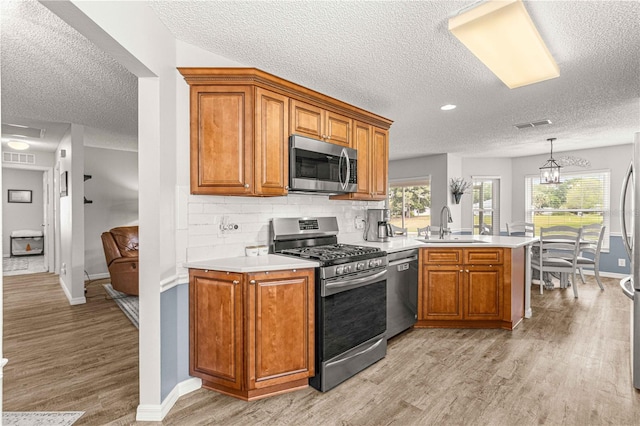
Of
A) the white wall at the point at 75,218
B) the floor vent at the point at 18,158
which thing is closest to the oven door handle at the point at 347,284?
the white wall at the point at 75,218

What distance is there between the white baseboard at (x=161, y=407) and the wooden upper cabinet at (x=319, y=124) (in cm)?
207

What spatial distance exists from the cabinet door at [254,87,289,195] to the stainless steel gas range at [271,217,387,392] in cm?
48

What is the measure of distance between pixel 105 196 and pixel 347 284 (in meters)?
5.76

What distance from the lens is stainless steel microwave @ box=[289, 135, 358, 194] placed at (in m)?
2.83

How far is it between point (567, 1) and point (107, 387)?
155 inches

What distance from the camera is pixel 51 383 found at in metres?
2.58

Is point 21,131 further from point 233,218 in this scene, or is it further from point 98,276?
point 233,218

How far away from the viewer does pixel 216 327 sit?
2.39m

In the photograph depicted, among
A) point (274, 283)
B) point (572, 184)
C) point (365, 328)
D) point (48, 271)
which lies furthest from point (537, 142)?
point (48, 271)

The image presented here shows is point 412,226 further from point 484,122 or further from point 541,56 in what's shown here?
point 541,56

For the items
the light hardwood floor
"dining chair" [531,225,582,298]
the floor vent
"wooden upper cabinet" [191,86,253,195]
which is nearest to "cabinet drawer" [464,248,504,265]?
the light hardwood floor

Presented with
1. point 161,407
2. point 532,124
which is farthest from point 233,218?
point 532,124

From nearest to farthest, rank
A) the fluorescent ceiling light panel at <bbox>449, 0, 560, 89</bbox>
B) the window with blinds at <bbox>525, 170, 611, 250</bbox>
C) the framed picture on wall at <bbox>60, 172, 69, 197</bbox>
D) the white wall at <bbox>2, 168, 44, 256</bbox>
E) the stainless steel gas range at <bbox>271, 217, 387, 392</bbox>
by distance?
the fluorescent ceiling light panel at <bbox>449, 0, 560, 89</bbox>, the stainless steel gas range at <bbox>271, 217, 387, 392</bbox>, the framed picture on wall at <bbox>60, 172, 69, 197</bbox>, the window with blinds at <bbox>525, 170, 611, 250</bbox>, the white wall at <bbox>2, 168, 44, 256</bbox>

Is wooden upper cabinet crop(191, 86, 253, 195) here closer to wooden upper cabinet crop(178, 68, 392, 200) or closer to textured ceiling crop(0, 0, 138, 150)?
wooden upper cabinet crop(178, 68, 392, 200)
